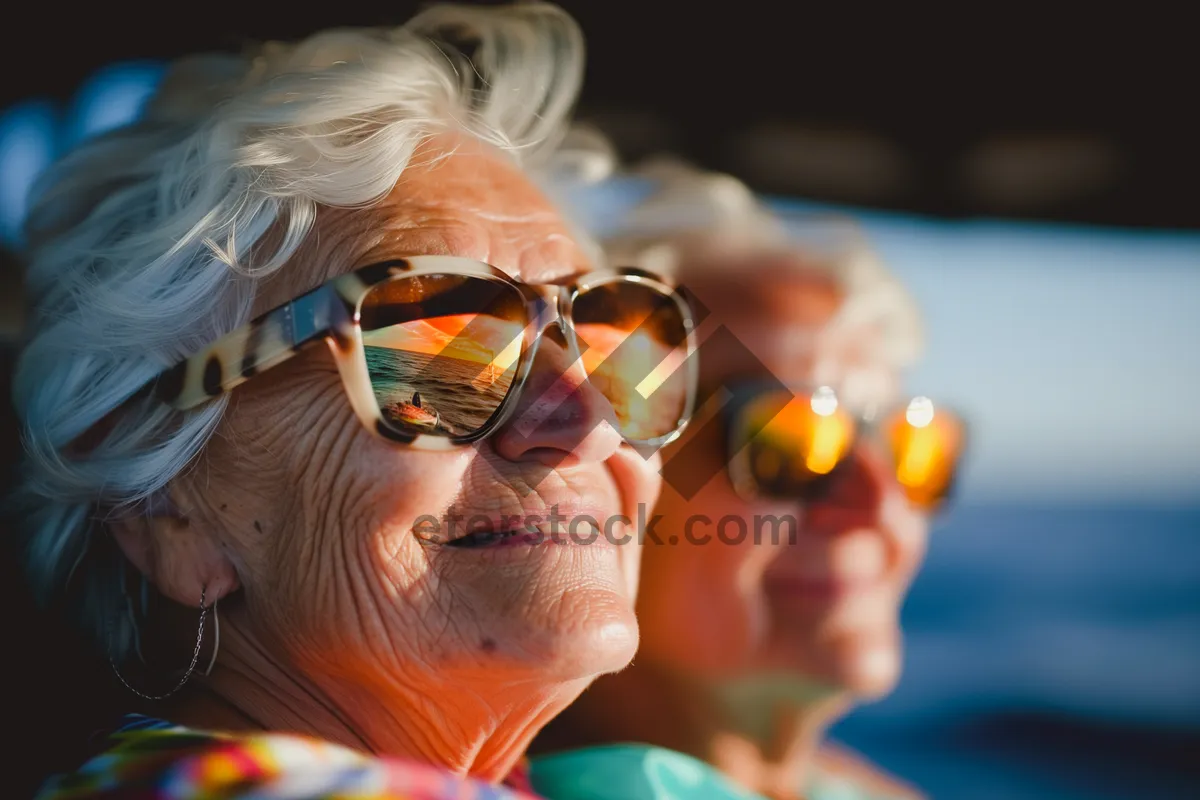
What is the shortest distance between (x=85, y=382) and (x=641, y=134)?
3.24 m

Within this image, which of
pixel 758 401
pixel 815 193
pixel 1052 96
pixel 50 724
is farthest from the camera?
pixel 815 193

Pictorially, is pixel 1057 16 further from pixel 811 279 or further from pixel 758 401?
pixel 758 401

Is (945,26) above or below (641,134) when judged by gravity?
above

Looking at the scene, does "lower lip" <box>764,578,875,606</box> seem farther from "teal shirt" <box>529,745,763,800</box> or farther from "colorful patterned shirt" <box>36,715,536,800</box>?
"colorful patterned shirt" <box>36,715,536,800</box>

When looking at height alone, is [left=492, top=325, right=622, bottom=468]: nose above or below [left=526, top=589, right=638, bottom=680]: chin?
above

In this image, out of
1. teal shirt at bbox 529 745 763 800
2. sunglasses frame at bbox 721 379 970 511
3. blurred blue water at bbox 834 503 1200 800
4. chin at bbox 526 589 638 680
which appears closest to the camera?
chin at bbox 526 589 638 680

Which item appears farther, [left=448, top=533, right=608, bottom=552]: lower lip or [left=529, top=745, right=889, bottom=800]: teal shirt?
[left=529, top=745, right=889, bottom=800]: teal shirt

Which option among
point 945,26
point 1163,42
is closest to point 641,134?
point 945,26

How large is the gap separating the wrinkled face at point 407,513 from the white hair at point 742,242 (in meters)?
0.99

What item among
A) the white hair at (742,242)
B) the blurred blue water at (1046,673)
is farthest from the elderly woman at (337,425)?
the blurred blue water at (1046,673)

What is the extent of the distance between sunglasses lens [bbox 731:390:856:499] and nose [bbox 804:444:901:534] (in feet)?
0.21

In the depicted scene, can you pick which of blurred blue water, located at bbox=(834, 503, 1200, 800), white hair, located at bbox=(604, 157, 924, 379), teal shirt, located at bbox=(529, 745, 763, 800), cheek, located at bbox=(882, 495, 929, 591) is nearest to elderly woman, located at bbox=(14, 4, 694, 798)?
teal shirt, located at bbox=(529, 745, 763, 800)

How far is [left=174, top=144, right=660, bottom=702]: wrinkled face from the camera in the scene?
1.09 metres

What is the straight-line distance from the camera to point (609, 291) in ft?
4.26
